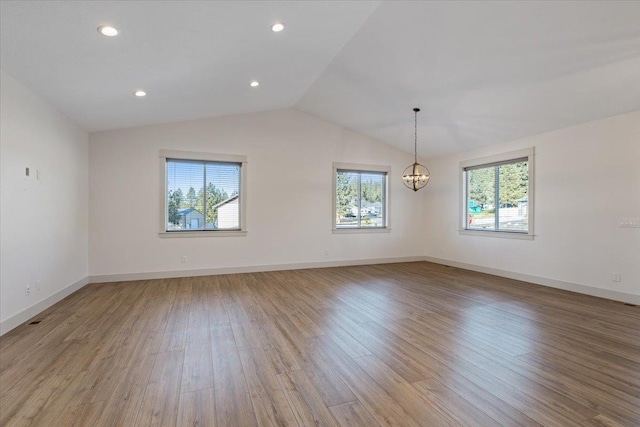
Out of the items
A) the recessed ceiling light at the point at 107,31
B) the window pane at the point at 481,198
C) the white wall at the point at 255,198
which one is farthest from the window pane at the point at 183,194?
the window pane at the point at 481,198

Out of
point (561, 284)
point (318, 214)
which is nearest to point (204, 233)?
point (318, 214)

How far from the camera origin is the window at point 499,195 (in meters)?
5.95

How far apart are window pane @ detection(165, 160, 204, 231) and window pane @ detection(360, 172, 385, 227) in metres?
3.88

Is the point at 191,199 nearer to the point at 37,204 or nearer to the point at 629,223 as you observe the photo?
the point at 37,204

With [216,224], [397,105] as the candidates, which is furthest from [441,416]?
[216,224]

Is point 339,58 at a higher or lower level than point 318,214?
higher

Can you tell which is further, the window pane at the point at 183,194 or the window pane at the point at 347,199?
the window pane at the point at 347,199

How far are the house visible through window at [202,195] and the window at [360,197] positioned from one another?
7.74ft

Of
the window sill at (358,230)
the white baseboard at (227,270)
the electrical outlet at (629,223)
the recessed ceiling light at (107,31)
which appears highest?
the recessed ceiling light at (107,31)

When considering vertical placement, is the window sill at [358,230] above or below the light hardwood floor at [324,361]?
above

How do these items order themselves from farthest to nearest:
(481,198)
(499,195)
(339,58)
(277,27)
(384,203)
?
(384,203)
(481,198)
(499,195)
(339,58)
(277,27)

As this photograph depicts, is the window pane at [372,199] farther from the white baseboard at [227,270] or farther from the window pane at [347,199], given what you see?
the white baseboard at [227,270]

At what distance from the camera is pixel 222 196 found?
6574 mm

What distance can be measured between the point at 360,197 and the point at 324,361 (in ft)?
18.2
